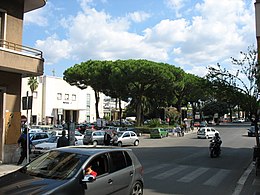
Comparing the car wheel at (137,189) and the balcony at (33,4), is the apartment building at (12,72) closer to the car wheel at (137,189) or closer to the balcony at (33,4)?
the balcony at (33,4)

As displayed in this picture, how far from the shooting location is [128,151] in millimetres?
7531

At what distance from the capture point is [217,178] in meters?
12.0

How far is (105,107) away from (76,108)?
1831cm

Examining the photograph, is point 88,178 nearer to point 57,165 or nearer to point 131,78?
point 57,165

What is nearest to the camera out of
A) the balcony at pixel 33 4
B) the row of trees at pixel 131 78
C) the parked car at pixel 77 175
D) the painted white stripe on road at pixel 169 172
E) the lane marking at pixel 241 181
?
the parked car at pixel 77 175

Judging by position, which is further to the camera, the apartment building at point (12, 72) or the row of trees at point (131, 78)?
the row of trees at point (131, 78)

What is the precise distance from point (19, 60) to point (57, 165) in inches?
331

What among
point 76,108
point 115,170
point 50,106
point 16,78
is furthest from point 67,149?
point 76,108

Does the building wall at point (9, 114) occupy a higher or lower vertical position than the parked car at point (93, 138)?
higher

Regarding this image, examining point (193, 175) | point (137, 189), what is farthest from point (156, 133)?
point (137, 189)

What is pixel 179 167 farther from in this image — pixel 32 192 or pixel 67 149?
pixel 32 192

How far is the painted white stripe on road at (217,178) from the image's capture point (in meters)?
10.9

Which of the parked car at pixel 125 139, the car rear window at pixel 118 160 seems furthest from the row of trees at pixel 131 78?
the car rear window at pixel 118 160

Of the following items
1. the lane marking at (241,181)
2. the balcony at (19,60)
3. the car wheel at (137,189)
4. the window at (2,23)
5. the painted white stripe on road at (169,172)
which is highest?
the window at (2,23)
